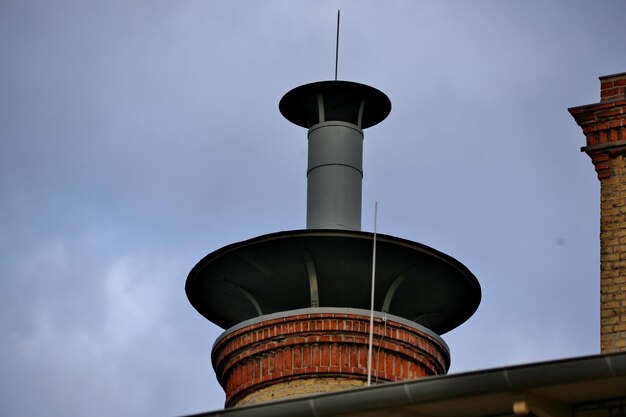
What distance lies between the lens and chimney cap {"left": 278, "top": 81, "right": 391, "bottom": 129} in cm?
2262

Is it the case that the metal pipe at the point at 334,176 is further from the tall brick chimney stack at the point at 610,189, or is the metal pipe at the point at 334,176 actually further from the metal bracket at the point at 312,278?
the tall brick chimney stack at the point at 610,189

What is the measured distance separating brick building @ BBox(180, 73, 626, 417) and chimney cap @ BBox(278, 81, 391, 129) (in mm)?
14

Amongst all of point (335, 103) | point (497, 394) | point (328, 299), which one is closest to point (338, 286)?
point (328, 299)

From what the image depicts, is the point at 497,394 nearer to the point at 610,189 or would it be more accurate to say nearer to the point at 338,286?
the point at 610,189

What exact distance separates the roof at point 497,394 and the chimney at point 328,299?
753cm

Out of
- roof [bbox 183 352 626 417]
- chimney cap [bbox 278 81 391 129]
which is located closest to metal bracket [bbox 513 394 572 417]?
roof [bbox 183 352 626 417]

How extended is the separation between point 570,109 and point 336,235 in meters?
3.84

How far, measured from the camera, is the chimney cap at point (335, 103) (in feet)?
74.2

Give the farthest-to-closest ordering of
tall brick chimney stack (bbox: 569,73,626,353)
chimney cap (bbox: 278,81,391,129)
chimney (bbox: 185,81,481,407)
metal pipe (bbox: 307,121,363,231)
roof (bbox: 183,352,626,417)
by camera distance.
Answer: chimney cap (bbox: 278,81,391,129)
metal pipe (bbox: 307,121,363,231)
chimney (bbox: 185,81,481,407)
tall brick chimney stack (bbox: 569,73,626,353)
roof (bbox: 183,352,626,417)

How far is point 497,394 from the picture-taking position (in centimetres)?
1196

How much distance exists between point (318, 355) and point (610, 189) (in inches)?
187

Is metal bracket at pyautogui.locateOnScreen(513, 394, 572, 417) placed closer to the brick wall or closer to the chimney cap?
the brick wall

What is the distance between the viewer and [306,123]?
23141mm

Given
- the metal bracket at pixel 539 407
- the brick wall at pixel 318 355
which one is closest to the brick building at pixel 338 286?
the brick wall at pixel 318 355
